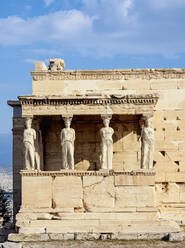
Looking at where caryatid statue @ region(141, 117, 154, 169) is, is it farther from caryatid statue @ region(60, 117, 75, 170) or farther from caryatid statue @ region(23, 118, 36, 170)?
caryatid statue @ region(23, 118, 36, 170)

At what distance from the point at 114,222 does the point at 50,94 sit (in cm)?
467

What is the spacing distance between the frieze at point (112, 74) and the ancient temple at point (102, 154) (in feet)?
0.11

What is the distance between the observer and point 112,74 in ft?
58.7

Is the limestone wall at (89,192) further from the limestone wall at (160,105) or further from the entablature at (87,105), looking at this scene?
the entablature at (87,105)

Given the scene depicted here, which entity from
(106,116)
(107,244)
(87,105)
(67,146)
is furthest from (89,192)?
(87,105)

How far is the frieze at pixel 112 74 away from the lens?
1789 cm

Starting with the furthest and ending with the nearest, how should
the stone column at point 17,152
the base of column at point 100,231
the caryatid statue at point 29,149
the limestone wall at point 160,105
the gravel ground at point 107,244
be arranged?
the stone column at point 17,152
the limestone wall at point 160,105
the caryatid statue at point 29,149
the base of column at point 100,231
the gravel ground at point 107,244

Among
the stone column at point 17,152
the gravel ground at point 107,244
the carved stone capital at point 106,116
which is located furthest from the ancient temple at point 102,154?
the stone column at point 17,152

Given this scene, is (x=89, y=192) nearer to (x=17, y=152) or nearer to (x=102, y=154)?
(x=102, y=154)

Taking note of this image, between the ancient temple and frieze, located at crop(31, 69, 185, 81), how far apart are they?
0.11 ft

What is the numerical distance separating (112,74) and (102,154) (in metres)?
3.02

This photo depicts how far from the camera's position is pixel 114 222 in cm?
1565

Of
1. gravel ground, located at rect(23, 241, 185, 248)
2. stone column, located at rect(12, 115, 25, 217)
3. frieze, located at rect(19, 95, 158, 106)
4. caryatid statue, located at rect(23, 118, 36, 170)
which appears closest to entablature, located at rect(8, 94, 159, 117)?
frieze, located at rect(19, 95, 158, 106)

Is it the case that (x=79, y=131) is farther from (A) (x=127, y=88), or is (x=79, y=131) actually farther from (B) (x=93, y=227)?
(B) (x=93, y=227)
